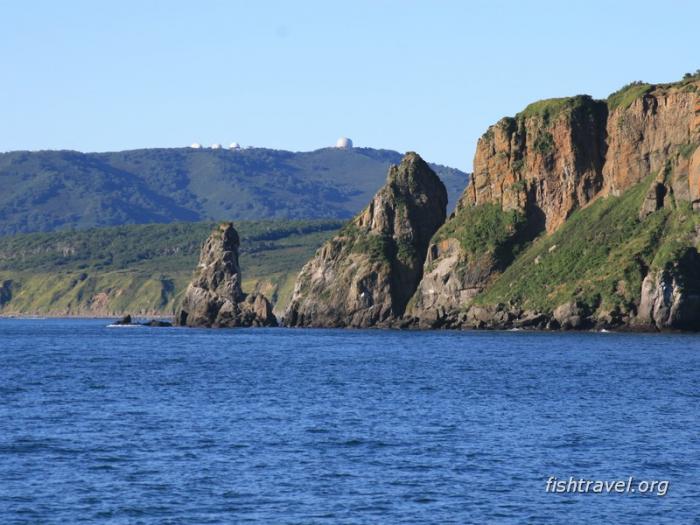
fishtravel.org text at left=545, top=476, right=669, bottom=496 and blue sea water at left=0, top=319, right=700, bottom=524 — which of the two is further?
fishtravel.org text at left=545, top=476, right=669, bottom=496

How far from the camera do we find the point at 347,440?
71.3 metres

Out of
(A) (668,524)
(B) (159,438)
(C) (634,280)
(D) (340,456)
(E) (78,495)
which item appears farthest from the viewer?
(C) (634,280)

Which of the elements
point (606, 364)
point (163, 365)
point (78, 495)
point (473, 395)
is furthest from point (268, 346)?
point (78, 495)

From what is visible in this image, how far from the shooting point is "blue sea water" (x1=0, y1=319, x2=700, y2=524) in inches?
2143

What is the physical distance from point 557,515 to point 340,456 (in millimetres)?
15706

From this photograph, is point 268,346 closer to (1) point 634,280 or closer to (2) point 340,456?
(1) point 634,280

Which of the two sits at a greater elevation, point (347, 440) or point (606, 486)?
point (347, 440)

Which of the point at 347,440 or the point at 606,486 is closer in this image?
the point at 606,486

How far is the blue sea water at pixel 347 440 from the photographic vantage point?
54.4m

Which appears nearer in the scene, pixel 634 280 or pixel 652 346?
pixel 652 346

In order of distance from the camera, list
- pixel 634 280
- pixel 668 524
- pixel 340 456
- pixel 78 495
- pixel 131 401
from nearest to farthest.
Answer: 1. pixel 668 524
2. pixel 78 495
3. pixel 340 456
4. pixel 131 401
5. pixel 634 280

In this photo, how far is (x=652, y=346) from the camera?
485 ft

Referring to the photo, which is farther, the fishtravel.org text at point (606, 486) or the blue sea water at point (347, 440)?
the fishtravel.org text at point (606, 486)

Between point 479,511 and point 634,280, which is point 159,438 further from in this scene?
point 634,280
